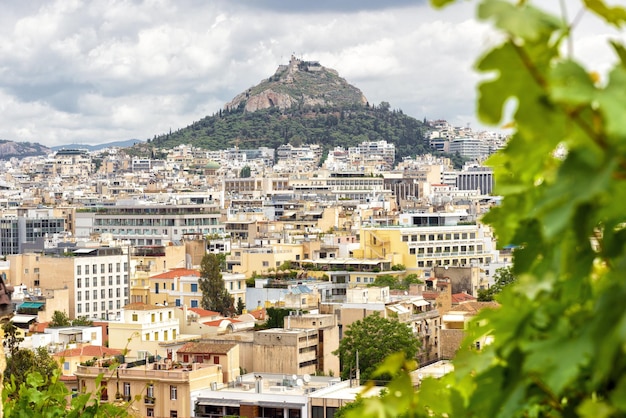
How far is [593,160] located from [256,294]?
45.1 meters

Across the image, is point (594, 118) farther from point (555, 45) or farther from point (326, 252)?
point (326, 252)

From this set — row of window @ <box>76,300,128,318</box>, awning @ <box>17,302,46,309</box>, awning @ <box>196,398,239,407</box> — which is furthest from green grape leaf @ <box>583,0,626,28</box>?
row of window @ <box>76,300,128,318</box>

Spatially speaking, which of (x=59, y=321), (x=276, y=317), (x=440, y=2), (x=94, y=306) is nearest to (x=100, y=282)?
(x=94, y=306)

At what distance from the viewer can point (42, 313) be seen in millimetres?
43281

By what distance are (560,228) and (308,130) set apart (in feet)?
539

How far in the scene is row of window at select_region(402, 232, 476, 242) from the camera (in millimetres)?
52188

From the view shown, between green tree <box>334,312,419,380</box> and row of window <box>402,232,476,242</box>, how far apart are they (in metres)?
19.6

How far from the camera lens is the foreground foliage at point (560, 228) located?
1.37m

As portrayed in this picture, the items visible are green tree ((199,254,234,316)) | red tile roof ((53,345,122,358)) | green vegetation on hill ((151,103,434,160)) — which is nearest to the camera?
red tile roof ((53,345,122,358))

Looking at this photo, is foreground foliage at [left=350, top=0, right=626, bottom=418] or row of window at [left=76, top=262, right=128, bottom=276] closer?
foreground foliage at [left=350, top=0, right=626, bottom=418]

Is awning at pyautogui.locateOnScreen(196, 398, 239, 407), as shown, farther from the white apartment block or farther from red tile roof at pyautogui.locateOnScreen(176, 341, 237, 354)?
the white apartment block

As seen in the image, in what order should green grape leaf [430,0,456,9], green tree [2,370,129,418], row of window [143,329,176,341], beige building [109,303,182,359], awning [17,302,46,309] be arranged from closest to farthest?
1. green grape leaf [430,0,456,9]
2. green tree [2,370,129,418]
3. beige building [109,303,182,359]
4. row of window [143,329,176,341]
5. awning [17,302,46,309]

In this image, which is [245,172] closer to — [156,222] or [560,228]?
[156,222]

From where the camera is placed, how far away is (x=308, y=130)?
543 feet
